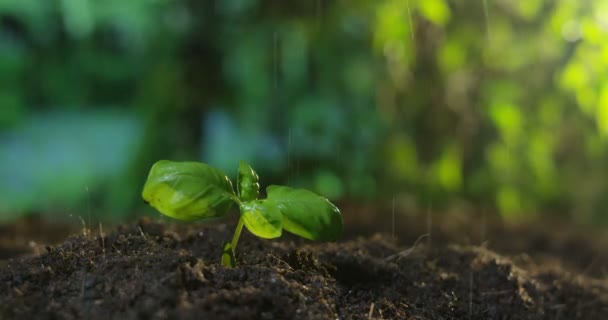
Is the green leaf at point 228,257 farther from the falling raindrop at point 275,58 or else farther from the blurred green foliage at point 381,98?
the falling raindrop at point 275,58

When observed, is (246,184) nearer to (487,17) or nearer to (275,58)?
(275,58)

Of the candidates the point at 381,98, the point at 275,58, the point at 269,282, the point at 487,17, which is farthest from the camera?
the point at 487,17

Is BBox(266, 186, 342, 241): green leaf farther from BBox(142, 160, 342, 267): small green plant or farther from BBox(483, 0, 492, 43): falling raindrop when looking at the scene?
BBox(483, 0, 492, 43): falling raindrop

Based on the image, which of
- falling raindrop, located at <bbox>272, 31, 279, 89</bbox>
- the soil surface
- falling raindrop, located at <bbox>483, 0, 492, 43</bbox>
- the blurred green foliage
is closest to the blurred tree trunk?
the blurred green foliage

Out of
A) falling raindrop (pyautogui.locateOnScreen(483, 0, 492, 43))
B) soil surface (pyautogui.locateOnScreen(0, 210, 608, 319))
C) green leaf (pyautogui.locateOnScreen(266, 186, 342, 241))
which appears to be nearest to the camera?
soil surface (pyautogui.locateOnScreen(0, 210, 608, 319))

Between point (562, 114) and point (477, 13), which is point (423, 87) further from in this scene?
point (562, 114)

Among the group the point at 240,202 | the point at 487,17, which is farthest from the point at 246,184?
the point at 487,17
